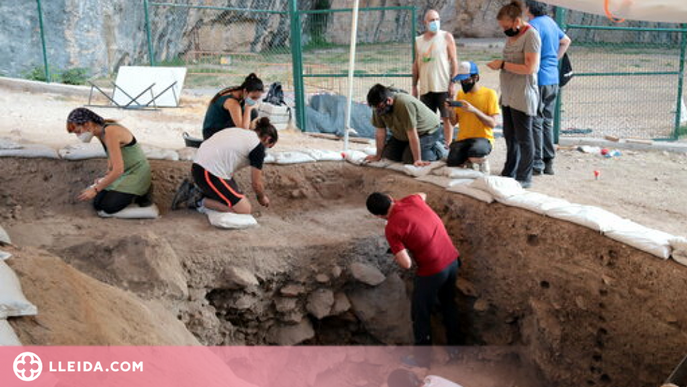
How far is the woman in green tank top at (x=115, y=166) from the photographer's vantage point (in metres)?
5.48

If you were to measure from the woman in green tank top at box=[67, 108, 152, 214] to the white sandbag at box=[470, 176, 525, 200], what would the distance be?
314 centimetres

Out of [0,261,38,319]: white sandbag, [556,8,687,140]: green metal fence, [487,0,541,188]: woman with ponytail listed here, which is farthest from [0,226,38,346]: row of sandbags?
[556,8,687,140]: green metal fence

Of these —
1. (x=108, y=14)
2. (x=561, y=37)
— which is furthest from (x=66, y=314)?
(x=108, y=14)

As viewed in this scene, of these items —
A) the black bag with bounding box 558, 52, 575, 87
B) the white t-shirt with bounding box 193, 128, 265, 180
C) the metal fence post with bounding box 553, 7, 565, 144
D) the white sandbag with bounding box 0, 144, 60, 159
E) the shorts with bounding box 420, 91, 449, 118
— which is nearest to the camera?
the white t-shirt with bounding box 193, 128, 265, 180


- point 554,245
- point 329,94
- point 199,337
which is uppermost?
point 329,94

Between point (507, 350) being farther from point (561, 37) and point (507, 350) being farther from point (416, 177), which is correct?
point (561, 37)

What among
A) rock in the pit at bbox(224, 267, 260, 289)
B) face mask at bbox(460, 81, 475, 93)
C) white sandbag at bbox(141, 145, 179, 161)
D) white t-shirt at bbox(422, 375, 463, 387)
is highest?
face mask at bbox(460, 81, 475, 93)

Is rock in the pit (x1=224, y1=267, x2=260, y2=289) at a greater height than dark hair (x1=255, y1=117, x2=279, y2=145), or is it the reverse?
dark hair (x1=255, y1=117, x2=279, y2=145)

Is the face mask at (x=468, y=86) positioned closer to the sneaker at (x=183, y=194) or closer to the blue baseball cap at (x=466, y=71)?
the blue baseball cap at (x=466, y=71)

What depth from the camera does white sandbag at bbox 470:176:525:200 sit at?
529cm

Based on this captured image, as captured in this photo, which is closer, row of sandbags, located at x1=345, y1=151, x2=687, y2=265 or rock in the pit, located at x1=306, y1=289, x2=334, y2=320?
row of sandbags, located at x1=345, y1=151, x2=687, y2=265

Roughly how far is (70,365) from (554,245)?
3527 mm

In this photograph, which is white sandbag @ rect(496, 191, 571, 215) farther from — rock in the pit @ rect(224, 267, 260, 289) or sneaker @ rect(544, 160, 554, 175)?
rock in the pit @ rect(224, 267, 260, 289)

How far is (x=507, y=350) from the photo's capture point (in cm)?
547
